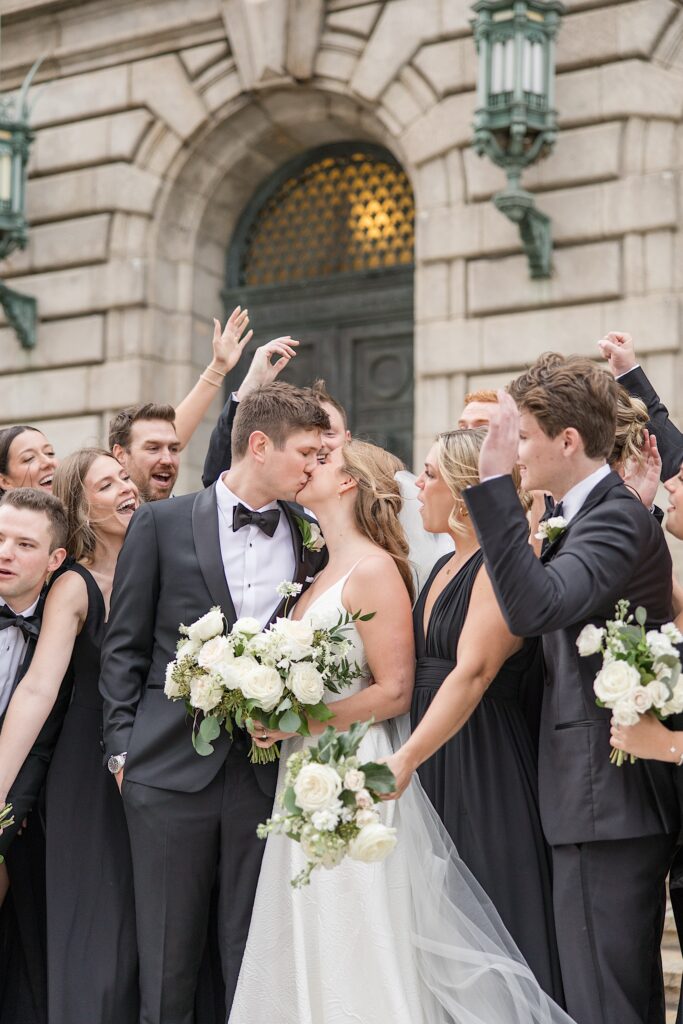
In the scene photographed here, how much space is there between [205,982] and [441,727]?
1482 millimetres

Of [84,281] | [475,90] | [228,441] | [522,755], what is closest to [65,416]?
[84,281]

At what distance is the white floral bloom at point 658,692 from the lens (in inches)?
129

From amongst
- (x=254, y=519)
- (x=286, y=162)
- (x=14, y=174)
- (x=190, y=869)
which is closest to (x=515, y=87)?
(x=286, y=162)

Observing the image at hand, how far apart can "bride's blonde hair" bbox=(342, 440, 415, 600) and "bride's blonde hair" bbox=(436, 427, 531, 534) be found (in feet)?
0.84

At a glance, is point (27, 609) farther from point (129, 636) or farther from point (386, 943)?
point (386, 943)

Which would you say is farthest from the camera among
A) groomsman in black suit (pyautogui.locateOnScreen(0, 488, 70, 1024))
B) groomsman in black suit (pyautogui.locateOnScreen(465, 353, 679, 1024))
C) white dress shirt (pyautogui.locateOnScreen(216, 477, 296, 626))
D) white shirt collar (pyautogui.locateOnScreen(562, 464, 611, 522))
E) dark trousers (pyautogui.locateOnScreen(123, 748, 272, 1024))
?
groomsman in black suit (pyautogui.locateOnScreen(0, 488, 70, 1024))

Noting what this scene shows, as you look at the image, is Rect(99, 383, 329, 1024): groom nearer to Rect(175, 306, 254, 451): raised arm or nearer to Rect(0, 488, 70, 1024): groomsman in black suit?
Rect(0, 488, 70, 1024): groomsman in black suit

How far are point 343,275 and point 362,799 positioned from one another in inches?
335

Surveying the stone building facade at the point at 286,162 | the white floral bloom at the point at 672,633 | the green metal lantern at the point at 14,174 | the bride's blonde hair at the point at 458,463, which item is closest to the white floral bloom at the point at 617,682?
the white floral bloom at the point at 672,633

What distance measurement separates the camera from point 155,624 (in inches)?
173

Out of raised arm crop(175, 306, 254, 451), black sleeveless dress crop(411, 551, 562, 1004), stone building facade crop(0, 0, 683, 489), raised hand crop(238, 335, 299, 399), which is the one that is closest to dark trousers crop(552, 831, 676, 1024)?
black sleeveless dress crop(411, 551, 562, 1004)

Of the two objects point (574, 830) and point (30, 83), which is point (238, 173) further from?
point (574, 830)

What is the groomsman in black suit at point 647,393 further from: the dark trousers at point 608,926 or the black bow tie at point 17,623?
the black bow tie at point 17,623

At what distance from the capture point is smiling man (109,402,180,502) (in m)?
5.73
